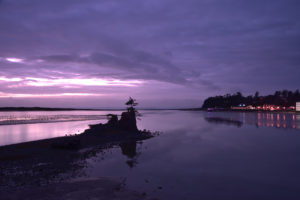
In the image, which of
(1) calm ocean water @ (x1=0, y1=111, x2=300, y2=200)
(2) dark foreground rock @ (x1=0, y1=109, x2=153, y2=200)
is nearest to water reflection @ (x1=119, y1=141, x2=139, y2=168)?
(1) calm ocean water @ (x1=0, y1=111, x2=300, y2=200)

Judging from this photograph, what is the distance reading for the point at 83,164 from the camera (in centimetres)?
1786

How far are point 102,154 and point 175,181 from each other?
974 centimetres

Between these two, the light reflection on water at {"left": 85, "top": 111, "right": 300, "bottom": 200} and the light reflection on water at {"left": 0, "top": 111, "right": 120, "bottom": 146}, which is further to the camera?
the light reflection on water at {"left": 0, "top": 111, "right": 120, "bottom": 146}

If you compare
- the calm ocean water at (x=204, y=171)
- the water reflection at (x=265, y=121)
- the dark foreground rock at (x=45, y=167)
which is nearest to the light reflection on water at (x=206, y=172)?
the calm ocean water at (x=204, y=171)

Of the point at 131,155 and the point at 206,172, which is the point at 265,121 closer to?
the point at 131,155

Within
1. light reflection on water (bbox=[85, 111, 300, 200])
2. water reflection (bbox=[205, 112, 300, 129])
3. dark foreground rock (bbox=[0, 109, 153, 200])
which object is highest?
dark foreground rock (bbox=[0, 109, 153, 200])

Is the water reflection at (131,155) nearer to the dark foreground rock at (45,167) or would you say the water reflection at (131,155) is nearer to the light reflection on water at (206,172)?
the light reflection on water at (206,172)

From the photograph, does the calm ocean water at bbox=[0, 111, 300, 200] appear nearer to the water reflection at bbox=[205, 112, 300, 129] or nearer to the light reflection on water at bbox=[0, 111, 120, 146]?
the light reflection on water at bbox=[0, 111, 120, 146]

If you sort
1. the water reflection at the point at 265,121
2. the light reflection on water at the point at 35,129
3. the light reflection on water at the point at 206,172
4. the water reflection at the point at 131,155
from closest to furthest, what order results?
1. the light reflection on water at the point at 206,172
2. the water reflection at the point at 131,155
3. the light reflection on water at the point at 35,129
4. the water reflection at the point at 265,121

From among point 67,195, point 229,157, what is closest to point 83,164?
point 67,195

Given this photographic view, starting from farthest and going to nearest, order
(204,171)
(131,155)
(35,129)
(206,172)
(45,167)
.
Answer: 1. (35,129)
2. (131,155)
3. (204,171)
4. (206,172)
5. (45,167)

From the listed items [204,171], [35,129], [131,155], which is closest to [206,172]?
[204,171]

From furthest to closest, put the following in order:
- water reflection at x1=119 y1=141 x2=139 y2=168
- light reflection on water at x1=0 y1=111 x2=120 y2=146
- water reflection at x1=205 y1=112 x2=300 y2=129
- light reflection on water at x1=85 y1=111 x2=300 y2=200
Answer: water reflection at x1=205 y1=112 x2=300 y2=129 → light reflection on water at x1=0 y1=111 x2=120 y2=146 → water reflection at x1=119 y1=141 x2=139 y2=168 → light reflection on water at x1=85 y1=111 x2=300 y2=200

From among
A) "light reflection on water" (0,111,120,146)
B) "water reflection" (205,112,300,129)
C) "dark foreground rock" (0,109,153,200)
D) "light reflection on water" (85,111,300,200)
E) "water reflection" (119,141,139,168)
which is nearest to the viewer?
"dark foreground rock" (0,109,153,200)
